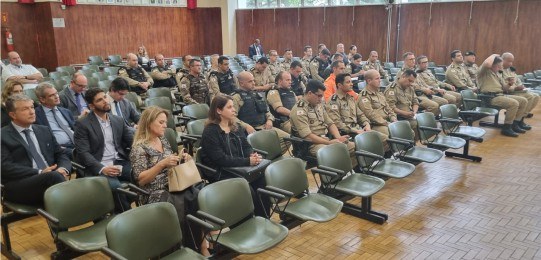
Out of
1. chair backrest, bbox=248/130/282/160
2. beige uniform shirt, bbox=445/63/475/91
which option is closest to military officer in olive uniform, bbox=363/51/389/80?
beige uniform shirt, bbox=445/63/475/91

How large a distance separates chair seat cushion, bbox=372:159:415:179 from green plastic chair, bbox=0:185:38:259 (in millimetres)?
3091

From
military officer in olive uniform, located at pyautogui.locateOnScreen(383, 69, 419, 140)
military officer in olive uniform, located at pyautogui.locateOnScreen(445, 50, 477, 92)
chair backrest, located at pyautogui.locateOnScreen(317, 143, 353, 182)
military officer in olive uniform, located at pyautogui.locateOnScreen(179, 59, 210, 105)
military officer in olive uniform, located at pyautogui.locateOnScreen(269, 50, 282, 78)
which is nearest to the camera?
chair backrest, located at pyautogui.locateOnScreen(317, 143, 353, 182)

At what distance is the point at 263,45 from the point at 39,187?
13.1 meters

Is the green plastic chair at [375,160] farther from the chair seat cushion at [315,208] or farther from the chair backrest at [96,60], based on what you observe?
the chair backrest at [96,60]

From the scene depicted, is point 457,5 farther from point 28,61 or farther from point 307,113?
point 28,61

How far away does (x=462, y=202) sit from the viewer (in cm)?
444

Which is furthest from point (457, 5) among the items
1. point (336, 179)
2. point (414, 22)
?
point (336, 179)

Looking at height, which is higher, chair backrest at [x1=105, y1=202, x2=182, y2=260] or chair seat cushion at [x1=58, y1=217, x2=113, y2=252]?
chair backrest at [x1=105, y1=202, x2=182, y2=260]

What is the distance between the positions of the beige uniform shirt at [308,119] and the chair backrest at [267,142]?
0.39 meters

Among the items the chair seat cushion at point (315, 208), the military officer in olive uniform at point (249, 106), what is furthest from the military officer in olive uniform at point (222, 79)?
the chair seat cushion at point (315, 208)

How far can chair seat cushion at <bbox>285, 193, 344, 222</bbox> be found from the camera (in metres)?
3.13

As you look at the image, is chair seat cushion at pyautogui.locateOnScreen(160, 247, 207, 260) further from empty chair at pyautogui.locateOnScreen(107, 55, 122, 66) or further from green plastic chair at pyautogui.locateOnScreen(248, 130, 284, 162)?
empty chair at pyautogui.locateOnScreen(107, 55, 122, 66)

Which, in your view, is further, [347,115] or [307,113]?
[347,115]

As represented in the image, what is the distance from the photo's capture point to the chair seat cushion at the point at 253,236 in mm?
2668
